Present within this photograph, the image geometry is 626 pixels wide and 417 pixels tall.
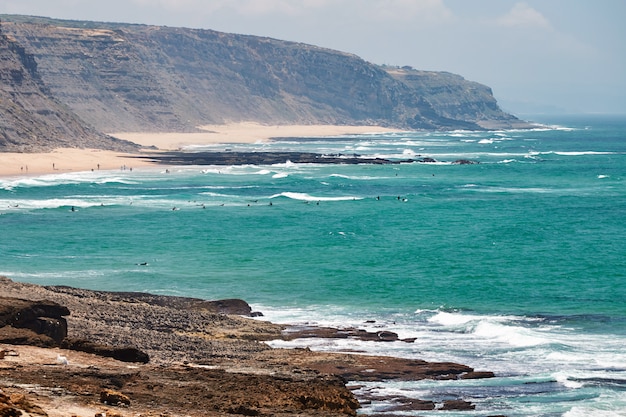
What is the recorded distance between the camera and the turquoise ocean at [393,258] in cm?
3034

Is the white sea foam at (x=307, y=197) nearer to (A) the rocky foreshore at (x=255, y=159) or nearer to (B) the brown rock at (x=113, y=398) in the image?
(A) the rocky foreshore at (x=255, y=159)

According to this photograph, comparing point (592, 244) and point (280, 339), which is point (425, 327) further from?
point (592, 244)

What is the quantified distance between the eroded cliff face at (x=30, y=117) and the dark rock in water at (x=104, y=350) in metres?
81.0

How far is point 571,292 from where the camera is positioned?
137 ft

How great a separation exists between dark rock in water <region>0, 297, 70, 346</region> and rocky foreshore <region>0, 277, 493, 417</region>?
3 cm

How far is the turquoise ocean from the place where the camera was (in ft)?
99.6

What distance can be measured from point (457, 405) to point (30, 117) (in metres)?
95.5

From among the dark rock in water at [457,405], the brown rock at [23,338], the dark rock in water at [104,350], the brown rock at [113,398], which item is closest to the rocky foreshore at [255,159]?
the brown rock at [23,338]

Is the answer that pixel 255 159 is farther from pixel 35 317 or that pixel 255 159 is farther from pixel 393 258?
pixel 35 317

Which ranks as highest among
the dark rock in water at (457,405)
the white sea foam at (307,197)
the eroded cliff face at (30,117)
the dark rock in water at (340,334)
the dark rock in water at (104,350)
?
the eroded cliff face at (30,117)

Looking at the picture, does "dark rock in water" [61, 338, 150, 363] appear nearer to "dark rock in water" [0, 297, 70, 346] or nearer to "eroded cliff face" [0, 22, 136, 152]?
"dark rock in water" [0, 297, 70, 346]

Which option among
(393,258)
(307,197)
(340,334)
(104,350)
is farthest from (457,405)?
(307,197)

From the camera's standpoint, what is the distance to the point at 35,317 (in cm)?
2541

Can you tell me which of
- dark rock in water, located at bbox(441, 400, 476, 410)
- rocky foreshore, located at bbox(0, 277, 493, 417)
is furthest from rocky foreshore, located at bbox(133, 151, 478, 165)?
dark rock in water, located at bbox(441, 400, 476, 410)
